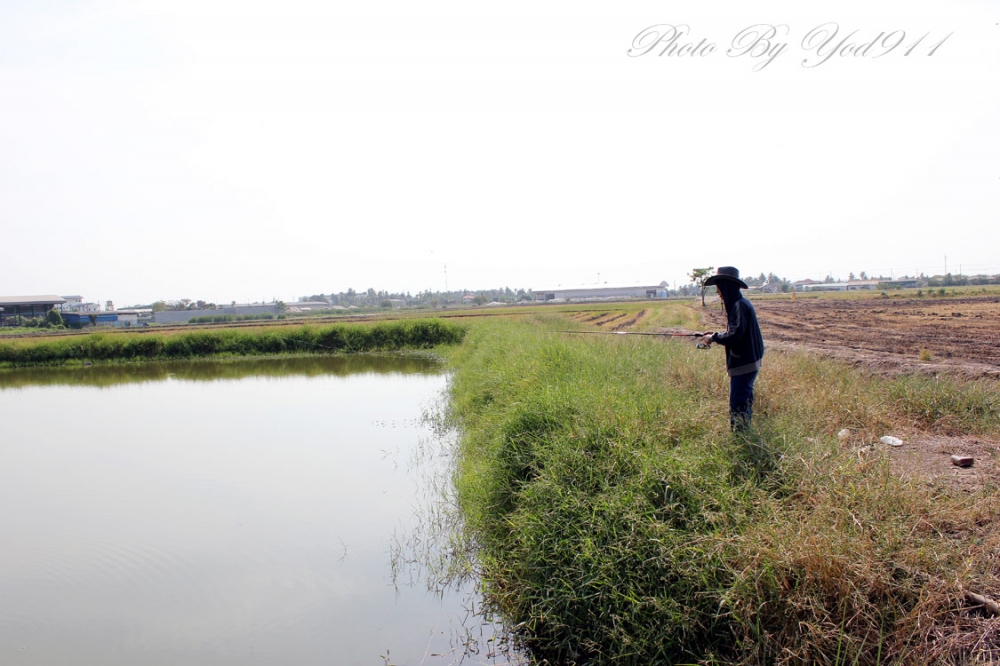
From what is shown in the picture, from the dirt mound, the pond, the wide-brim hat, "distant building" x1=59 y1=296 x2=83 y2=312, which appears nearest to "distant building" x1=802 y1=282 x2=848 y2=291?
the pond

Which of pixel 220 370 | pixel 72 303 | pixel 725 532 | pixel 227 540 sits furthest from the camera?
pixel 72 303

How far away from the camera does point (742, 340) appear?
479cm

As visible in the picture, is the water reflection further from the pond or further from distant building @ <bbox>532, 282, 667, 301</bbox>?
distant building @ <bbox>532, 282, 667, 301</bbox>

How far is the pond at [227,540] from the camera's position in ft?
15.3

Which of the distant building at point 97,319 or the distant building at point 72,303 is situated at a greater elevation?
the distant building at point 72,303

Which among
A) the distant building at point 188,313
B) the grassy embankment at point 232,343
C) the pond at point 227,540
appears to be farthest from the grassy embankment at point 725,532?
the distant building at point 188,313

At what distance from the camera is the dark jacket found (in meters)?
4.77

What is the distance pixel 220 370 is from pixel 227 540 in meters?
17.0

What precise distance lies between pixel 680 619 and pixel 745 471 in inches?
48.1

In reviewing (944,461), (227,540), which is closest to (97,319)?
(227,540)

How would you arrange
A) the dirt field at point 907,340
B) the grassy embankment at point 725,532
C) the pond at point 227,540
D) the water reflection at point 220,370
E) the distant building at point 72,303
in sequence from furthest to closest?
the distant building at point 72,303, the water reflection at point 220,370, the dirt field at point 907,340, the pond at point 227,540, the grassy embankment at point 725,532

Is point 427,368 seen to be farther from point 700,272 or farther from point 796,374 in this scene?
point 796,374

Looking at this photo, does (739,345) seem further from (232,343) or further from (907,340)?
(232,343)

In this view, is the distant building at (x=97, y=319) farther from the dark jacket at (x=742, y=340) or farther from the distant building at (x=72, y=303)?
the dark jacket at (x=742, y=340)
